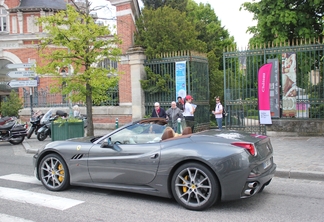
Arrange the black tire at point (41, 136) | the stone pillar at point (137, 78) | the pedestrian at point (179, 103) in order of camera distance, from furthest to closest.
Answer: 1. the stone pillar at point (137, 78)
2. the black tire at point (41, 136)
3. the pedestrian at point (179, 103)

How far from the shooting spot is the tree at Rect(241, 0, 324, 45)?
15992 millimetres

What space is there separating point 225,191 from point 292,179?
2946mm

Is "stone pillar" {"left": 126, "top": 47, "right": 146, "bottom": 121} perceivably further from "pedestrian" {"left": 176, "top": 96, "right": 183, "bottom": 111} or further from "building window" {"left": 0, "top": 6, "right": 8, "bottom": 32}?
"building window" {"left": 0, "top": 6, "right": 8, "bottom": 32}

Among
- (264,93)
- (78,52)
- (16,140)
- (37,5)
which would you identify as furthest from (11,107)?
(264,93)

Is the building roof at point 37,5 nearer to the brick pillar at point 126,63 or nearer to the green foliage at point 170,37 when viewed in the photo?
the green foliage at point 170,37

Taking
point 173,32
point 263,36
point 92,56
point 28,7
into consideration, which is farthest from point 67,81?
point 28,7

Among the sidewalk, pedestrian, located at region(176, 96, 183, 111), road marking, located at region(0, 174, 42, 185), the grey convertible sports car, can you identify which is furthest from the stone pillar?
the grey convertible sports car

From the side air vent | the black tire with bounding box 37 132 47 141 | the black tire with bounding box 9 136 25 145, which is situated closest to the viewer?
the side air vent

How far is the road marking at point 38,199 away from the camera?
5344 millimetres

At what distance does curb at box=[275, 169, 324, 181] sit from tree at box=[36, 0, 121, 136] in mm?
6625

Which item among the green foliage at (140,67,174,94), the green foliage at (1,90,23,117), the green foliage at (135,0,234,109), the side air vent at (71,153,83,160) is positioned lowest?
the side air vent at (71,153,83,160)

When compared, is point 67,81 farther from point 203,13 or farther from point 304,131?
point 203,13

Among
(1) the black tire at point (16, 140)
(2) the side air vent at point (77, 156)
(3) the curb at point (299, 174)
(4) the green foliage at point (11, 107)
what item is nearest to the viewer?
(2) the side air vent at point (77, 156)

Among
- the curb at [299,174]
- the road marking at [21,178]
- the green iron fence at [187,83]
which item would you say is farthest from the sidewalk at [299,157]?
the road marking at [21,178]
